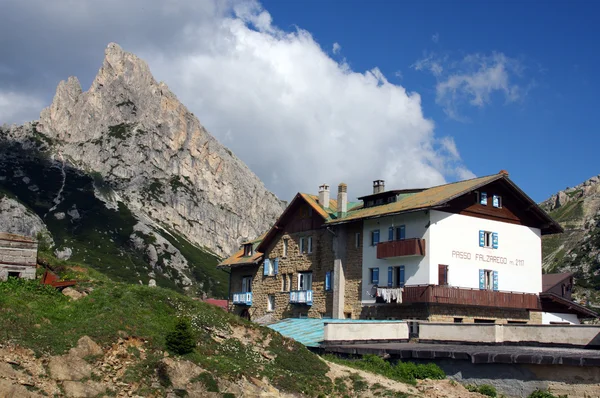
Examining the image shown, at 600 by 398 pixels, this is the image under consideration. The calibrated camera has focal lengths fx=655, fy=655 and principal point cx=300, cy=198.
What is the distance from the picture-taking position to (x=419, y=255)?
42.7 metres

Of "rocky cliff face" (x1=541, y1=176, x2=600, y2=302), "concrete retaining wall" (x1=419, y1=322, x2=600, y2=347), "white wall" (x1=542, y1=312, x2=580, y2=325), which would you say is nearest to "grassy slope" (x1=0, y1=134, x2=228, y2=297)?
"rocky cliff face" (x1=541, y1=176, x2=600, y2=302)

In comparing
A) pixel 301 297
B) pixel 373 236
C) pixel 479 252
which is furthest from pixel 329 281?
pixel 479 252

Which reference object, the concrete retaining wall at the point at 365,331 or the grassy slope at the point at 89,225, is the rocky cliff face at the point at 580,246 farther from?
the concrete retaining wall at the point at 365,331

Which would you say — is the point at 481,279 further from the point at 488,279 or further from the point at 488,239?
the point at 488,239

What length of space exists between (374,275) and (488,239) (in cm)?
837

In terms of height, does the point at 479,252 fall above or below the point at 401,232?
below

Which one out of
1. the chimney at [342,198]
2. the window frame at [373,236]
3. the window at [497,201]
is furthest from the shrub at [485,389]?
the chimney at [342,198]

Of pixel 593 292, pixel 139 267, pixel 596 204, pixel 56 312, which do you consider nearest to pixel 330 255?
pixel 56 312

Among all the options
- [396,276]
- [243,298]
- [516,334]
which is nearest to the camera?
[516,334]

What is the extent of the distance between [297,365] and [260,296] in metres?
32.1

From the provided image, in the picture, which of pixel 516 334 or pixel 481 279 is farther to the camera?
pixel 481 279

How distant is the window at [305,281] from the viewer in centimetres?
5325

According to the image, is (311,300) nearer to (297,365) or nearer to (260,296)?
(260,296)

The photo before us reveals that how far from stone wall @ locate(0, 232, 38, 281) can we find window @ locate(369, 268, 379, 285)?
991 inches
